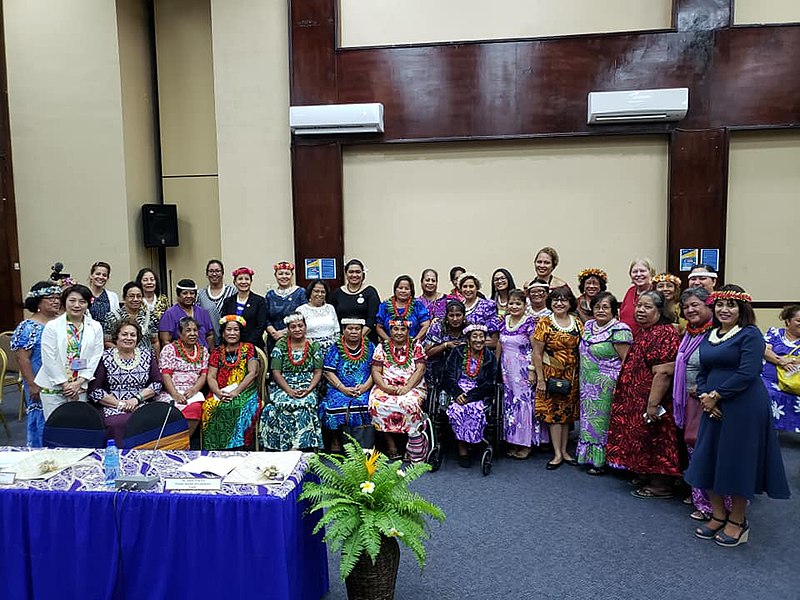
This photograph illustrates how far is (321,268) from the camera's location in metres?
7.23

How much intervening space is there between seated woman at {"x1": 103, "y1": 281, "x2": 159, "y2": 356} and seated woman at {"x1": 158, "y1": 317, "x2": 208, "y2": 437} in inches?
8.6

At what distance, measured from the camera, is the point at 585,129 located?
6742 mm

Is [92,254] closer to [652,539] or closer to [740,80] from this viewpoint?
[652,539]

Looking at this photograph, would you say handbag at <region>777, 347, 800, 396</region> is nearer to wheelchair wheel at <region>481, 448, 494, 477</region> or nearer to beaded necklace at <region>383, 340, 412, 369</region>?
wheelchair wheel at <region>481, 448, 494, 477</region>

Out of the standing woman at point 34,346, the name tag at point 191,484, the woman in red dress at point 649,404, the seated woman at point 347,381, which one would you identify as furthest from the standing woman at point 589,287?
the standing woman at point 34,346

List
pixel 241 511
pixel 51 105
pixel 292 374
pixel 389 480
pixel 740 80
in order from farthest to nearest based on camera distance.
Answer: pixel 51 105 → pixel 740 80 → pixel 292 374 → pixel 389 480 → pixel 241 511

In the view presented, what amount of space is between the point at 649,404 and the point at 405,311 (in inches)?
85.0

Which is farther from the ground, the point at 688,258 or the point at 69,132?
the point at 69,132

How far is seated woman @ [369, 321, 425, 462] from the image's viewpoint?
464cm

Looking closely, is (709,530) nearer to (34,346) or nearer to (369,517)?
(369,517)

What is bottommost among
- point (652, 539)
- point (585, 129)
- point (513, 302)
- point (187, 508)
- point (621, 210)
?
point (652, 539)

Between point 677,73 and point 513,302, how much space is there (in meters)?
3.76

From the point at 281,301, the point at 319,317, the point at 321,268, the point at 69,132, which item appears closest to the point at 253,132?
the point at 321,268

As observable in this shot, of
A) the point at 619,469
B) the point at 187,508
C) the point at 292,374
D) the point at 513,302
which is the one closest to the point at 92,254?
the point at 292,374
